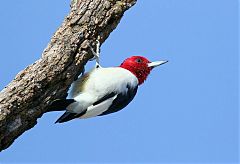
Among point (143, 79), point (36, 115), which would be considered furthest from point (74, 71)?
point (143, 79)

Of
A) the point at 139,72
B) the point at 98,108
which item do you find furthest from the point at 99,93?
the point at 139,72

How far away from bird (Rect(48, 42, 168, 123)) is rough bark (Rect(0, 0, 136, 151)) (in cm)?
19

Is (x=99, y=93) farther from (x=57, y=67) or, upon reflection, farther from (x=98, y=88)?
(x=57, y=67)

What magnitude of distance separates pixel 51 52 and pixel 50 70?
20 cm

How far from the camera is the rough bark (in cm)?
421

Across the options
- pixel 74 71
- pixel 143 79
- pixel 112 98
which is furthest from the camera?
pixel 143 79

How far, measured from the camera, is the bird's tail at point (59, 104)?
4.46 meters

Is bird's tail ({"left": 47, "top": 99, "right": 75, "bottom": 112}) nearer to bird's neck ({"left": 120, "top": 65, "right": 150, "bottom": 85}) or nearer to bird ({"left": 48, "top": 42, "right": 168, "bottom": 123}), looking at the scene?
bird ({"left": 48, "top": 42, "right": 168, "bottom": 123})

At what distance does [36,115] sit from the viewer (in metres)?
4.34

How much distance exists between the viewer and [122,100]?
496 centimetres

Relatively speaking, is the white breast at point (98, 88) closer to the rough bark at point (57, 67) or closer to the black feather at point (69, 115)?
the black feather at point (69, 115)

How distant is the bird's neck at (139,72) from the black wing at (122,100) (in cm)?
32

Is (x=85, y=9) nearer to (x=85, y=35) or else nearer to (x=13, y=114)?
(x=85, y=35)

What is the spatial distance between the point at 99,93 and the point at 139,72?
0.77 metres
